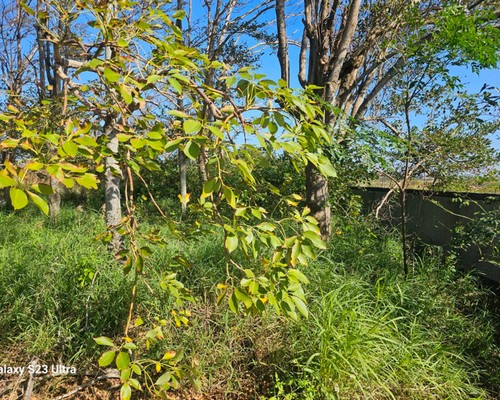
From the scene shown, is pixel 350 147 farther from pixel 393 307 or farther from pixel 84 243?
pixel 84 243

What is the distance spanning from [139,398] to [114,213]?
1.79 meters

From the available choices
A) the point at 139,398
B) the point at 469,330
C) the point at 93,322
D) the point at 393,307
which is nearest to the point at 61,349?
the point at 93,322

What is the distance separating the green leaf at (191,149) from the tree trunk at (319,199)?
3005mm

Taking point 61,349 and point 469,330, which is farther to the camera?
point 469,330

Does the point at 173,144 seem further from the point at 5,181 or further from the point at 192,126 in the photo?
the point at 5,181

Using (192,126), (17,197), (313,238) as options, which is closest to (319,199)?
(313,238)

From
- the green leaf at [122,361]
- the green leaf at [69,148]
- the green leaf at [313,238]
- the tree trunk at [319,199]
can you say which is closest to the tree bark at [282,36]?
the tree trunk at [319,199]

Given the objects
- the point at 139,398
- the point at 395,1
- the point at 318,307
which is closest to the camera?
the point at 139,398

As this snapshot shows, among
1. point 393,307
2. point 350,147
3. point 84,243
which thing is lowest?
point 393,307

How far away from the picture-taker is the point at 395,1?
13.0 feet

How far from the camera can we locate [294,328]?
7.50 ft

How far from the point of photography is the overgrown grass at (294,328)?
2002 millimetres

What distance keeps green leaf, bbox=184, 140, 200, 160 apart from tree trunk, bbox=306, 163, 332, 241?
3.00m

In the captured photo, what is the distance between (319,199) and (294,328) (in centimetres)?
195
